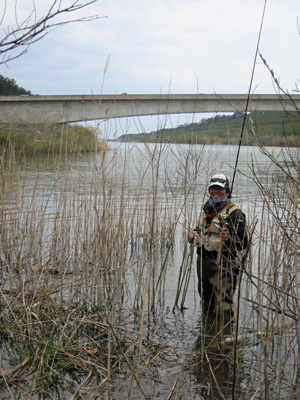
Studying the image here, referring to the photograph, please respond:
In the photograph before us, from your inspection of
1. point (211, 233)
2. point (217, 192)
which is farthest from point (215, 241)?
point (217, 192)

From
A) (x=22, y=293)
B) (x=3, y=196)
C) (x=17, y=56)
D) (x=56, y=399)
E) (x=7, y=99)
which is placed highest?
(x=7, y=99)

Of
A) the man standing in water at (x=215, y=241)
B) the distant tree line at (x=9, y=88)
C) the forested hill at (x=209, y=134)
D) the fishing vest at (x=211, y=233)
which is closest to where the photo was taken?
the forested hill at (x=209, y=134)

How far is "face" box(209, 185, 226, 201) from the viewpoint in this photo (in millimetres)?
4219

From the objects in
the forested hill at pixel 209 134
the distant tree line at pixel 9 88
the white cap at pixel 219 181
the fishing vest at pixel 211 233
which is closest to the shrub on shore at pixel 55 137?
the forested hill at pixel 209 134

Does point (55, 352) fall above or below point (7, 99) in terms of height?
below

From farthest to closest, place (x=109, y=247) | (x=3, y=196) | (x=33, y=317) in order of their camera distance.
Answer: (x=3, y=196), (x=109, y=247), (x=33, y=317)

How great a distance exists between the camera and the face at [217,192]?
4.22 metres

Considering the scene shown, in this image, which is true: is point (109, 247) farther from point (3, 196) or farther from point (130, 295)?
point (3, 196)

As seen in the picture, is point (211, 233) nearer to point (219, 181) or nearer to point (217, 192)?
point (217, 192)

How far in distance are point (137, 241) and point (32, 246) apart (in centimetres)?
229

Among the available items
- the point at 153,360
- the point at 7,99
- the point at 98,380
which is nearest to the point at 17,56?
the point at 98,380

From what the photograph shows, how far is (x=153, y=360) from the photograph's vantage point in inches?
144

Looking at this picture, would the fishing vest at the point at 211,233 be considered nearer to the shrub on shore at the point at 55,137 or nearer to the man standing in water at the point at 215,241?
the man standing in water at the point at 215,241

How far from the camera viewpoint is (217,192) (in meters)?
4.24
